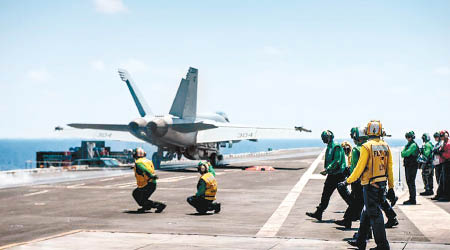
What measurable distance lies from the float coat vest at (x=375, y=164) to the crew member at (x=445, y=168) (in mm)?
8397

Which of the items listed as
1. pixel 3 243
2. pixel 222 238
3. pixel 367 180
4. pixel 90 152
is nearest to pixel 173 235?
pixel 222 238

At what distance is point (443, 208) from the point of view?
15.1 metres

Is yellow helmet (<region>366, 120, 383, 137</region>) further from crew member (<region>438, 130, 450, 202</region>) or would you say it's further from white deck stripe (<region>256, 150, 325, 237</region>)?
crew member (<region>438, 130, 450, 202</region>)

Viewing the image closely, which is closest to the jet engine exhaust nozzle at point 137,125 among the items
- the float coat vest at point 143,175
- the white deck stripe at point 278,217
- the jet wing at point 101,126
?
the jet wing at point 101,126

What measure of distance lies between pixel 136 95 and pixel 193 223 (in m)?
31.0

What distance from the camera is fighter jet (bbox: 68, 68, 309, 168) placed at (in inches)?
1574

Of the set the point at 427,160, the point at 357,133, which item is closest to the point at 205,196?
the point at 357,133

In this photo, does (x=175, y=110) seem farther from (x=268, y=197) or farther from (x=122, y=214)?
(x=122, y=214)

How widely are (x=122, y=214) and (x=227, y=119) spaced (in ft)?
125

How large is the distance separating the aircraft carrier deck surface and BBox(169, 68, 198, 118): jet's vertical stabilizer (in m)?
20.9

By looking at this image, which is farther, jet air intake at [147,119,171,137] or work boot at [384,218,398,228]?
jet air intake at [147,119,171,137]

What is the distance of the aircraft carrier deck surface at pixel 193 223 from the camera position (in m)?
10.2

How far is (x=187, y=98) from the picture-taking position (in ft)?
141

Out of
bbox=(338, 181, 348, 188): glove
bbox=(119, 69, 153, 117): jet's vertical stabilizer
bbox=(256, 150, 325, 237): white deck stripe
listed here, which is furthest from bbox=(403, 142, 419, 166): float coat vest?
bbox=(119, 69, 153, 117): jet's vertical stabilizer
